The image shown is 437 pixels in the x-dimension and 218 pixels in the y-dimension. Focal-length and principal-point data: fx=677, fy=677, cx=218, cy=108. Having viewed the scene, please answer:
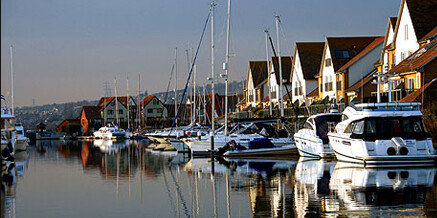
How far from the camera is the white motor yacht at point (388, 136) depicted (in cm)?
3203

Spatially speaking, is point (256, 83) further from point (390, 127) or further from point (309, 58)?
point (390, 127)

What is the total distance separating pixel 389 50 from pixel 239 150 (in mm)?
18011

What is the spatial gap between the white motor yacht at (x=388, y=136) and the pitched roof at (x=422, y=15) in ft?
64.4

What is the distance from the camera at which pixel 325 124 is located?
4112 centimetres

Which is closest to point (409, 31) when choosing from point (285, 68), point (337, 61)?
point (337, 61)

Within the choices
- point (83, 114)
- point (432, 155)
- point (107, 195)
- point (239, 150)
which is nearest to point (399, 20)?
point (239, 150)

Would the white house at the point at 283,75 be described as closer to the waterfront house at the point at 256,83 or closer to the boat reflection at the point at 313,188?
the waterfront house at the point at 256,83

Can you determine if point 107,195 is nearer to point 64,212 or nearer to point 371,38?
point 64,212

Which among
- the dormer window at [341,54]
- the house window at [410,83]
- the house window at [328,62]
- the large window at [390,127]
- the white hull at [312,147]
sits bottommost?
the white hull at [312,147]

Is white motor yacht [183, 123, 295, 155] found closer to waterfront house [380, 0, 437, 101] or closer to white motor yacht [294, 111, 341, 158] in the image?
white motor yacht [294, 111, 341, 158]

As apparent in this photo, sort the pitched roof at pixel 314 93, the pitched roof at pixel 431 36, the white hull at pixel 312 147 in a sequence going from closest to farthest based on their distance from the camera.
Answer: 1. the white hull at pixel 312 147
2. the pitched roof at pixel 431 36
3. the pitched roof at pixel 314 93

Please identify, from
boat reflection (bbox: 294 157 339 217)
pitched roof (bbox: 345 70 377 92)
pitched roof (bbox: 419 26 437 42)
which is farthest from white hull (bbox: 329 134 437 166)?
pitched roof (bbox: 345 70 377 92)

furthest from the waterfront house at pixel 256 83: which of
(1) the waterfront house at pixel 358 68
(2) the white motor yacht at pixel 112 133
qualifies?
(1) the waterfront house at pixel 358 68

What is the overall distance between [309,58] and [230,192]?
54.4 meters
